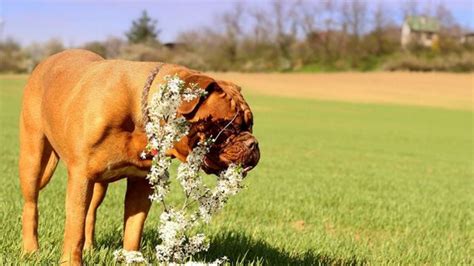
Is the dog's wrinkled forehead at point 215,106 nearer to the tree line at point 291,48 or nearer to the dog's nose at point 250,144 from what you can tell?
the dog's nose at point 250,144

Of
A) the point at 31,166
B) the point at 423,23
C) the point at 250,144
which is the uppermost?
the point at 423,23

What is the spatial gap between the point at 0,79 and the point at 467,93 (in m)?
57.9

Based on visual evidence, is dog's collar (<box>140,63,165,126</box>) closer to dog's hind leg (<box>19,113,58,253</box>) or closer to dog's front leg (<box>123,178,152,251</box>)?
dog's front leg (<box>123,178,152,251</box>)

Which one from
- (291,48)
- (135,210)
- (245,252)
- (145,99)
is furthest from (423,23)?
(145,99)

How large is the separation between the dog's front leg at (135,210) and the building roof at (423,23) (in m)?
120

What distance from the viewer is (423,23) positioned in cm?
12025

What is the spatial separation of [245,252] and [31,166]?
6.83 feet

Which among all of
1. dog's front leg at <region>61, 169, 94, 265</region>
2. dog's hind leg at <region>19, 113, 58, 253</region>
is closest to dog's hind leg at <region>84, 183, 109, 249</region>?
dog's hind leg at <region>19, 113, 58, 253</region>

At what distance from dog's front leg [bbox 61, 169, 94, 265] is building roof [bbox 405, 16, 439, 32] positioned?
4749 inches

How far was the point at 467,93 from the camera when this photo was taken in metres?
71.0

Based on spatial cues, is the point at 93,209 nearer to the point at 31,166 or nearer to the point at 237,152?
the point at 31,166

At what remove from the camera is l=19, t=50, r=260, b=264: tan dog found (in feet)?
11.1

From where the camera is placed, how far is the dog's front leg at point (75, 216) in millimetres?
3855

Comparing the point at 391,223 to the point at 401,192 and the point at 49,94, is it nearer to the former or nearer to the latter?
the point at 401,192
